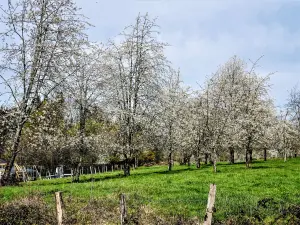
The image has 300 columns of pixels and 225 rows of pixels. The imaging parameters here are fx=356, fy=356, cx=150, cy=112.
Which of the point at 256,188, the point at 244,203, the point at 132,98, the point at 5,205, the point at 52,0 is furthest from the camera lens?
the point at 132,98

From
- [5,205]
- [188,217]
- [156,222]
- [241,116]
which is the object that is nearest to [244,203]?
[188,217]

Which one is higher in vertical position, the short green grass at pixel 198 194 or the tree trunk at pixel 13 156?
the tree trunk at pixel 13 156

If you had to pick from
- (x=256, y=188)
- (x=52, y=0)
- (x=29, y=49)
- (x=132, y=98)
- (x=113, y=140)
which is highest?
(x=52, y=0)

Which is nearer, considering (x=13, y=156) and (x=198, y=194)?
(x=198, y=194)

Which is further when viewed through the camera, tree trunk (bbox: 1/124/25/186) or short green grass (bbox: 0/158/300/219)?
tree trunk (bbox: 1/124/25/186)

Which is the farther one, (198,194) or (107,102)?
(107,102)

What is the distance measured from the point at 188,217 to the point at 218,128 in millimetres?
21386

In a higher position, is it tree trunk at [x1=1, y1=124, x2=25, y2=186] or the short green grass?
tree trunk at [x1=1, y1=124, x2=25, y2=186]

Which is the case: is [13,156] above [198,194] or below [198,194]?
above

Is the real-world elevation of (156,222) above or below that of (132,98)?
below

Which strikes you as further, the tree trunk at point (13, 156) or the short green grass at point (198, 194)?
the tree trunk at point (13, 156)

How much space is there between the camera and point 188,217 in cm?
1019

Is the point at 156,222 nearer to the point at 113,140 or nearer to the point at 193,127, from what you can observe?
the point at 113,140

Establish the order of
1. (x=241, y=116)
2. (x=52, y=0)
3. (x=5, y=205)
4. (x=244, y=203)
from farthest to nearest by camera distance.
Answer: (x=241, y=116) < (x=52, y=0) < (x=5, y=205) < (x=244, y=203)
